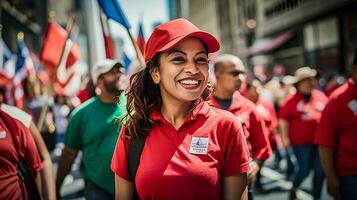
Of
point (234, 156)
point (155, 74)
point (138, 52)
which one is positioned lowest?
point (234, 156)

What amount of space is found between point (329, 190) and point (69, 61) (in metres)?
6.11

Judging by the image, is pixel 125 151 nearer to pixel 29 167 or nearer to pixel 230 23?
pixel 29 167

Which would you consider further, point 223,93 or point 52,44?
point 52,44

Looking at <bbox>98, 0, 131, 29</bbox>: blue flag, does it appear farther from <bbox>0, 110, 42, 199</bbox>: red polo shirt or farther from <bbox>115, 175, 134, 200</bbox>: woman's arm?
<bbox>115, 175, 134, 200</bbox>: woman's arm

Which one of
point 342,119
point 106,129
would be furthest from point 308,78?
point 106,129

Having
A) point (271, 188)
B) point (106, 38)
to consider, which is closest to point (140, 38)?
point (106, 38)

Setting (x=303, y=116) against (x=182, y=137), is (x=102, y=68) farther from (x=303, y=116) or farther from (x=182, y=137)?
(x=303, y=116)

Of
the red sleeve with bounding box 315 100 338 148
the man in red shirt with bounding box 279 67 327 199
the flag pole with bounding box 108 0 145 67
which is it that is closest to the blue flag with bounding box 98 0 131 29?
the flag pole with bounding box 108 0 145 67

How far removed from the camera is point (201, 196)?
2238 mm

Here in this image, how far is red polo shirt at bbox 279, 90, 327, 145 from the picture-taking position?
268 inches

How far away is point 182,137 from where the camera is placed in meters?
2.38

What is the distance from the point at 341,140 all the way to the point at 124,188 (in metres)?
2.34

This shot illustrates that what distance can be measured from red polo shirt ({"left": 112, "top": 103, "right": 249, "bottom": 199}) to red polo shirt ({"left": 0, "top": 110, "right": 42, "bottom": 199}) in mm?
1066

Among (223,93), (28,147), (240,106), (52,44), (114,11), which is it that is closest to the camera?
(28,147)
